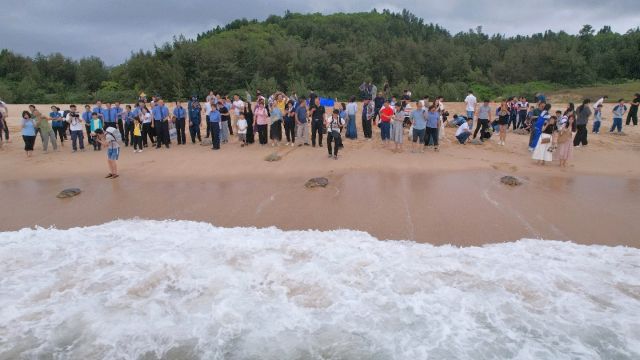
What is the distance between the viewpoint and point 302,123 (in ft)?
49.1

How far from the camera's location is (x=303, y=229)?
880 cm

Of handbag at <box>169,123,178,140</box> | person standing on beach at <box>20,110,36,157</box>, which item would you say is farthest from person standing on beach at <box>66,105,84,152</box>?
handbag at <box>169,123,178,140</box>

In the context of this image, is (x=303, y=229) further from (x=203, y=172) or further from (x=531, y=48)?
(x=531, y=48)

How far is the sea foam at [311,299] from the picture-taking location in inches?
207

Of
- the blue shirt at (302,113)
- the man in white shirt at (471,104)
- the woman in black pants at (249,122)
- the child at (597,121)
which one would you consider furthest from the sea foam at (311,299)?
the child at (597,121)

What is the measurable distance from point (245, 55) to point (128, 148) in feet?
78.8

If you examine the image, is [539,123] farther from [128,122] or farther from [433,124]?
[128,122]

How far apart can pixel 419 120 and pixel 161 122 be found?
8278 mm

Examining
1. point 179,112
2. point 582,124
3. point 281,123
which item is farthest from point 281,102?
point 582,124

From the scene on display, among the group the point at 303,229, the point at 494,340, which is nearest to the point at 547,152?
the point at 303,229

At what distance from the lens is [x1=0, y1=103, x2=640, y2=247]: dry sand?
8.87 m

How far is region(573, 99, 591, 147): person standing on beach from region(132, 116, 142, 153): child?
1381 centimetres

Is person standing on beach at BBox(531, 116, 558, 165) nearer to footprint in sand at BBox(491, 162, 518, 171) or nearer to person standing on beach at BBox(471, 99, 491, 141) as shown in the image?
footprint in sand at BBox(491, 162, 518, 171)

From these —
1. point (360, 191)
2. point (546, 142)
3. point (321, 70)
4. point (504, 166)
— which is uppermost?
point (321, 70)
